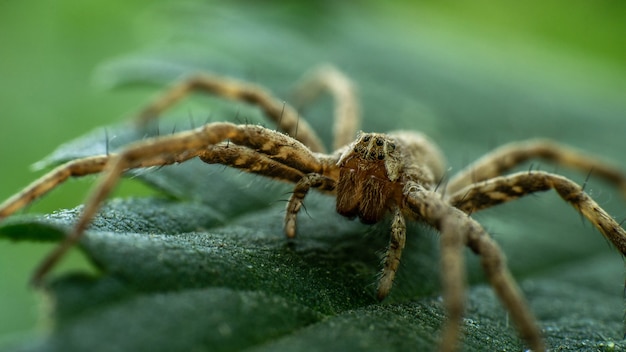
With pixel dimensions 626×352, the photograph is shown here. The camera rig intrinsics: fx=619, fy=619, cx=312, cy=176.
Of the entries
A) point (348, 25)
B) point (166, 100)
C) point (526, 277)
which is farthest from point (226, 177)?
point (348, 25)

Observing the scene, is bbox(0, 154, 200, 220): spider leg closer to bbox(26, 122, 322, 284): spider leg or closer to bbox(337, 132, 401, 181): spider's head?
bbox(26, 122, 322, 284): spider leg

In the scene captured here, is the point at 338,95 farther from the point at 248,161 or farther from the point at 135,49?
the point at 135,49

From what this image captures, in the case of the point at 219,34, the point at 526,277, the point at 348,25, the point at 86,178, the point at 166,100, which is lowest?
the point at 526,277

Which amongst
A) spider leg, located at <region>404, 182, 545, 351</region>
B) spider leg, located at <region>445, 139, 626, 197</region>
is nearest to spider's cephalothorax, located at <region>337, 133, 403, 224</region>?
spider leg, located at <region>404, 182, 545, 351</region>

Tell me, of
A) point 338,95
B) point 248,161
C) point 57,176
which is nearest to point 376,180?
point 248,161

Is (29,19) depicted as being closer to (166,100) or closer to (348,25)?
(348,25)

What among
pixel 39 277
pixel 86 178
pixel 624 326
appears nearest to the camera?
pixel 39 277

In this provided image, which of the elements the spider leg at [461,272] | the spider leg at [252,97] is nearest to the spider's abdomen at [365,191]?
the spider leg at [461,272]
